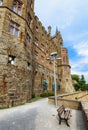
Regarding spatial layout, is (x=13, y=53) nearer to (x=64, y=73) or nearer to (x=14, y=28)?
(x=14, y=28)

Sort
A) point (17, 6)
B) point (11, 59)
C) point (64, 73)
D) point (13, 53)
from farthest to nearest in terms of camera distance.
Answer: point (64, 73)
point (17, 6)
point (13, 53)
point (11, 59)

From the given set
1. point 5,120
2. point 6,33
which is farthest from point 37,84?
point 5,120

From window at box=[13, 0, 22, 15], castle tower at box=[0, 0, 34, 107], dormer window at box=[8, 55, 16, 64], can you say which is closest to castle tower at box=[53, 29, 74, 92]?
castle tower at box=[0, 0, 34, 107]

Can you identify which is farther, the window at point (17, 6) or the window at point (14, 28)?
the window at point (17, 6)

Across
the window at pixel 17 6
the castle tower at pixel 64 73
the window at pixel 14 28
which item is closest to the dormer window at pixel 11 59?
the window at pixel 14 28

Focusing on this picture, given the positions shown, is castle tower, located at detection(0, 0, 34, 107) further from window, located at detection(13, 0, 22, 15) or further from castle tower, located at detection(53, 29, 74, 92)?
castle tower, located at detection(53, 29, 74, 92)

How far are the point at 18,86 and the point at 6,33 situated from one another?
6.39 m

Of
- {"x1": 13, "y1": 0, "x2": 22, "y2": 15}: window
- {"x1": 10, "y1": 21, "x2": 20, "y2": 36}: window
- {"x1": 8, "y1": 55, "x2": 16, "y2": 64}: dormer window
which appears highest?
{"x1": 13, "y1": 0, "x2": 22, "y2": 15}: window

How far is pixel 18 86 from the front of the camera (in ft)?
44.2

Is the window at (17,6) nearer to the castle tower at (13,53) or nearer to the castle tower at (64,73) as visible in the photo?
the castle tower at (13,53)

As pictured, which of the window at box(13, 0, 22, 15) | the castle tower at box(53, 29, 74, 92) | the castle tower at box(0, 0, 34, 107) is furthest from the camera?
the castle tower at box(53, 29, 74, 92)

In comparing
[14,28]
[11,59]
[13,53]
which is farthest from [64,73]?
[11,59]

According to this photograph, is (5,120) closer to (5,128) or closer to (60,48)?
(5,128)

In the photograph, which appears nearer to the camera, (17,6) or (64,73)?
(17,6)
